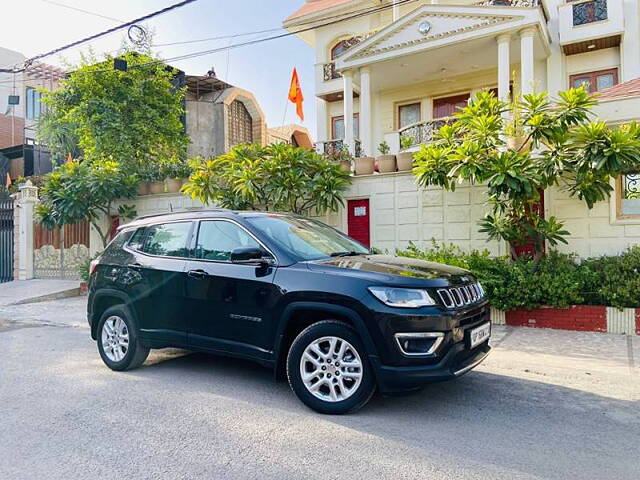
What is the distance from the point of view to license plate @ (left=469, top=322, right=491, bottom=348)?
395cm

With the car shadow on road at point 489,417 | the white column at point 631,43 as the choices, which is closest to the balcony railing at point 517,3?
the white column at point 631,43

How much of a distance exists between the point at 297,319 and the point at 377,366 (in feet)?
2.84

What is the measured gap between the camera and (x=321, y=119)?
725 inches

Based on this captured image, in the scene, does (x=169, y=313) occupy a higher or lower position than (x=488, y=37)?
lower

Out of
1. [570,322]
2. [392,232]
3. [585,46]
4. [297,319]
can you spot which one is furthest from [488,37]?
[297,319]

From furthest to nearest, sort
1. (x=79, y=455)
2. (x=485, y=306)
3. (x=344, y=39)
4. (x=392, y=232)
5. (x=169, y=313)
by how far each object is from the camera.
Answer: (x=344, y=39) < (x=392, y=232) < (x=169, y=313) < (x=485, y=306) < (x=79, y=455)

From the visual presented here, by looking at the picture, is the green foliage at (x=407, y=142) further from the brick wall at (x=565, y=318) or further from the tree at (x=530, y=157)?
the brick wall at (x=565, y=318)

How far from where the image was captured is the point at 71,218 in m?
13.1

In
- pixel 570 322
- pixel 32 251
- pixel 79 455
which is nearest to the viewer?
pixel 79 455

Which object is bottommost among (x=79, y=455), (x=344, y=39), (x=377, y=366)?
(x=79, y=455)

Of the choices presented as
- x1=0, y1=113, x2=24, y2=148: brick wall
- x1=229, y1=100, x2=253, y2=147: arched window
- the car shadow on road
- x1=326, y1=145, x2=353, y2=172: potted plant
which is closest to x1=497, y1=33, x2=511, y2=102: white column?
x1=326, y1=145, x2=353, y2=172: potted plant

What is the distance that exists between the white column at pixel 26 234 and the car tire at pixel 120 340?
12190mm

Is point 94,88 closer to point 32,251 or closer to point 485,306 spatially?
point 32,251

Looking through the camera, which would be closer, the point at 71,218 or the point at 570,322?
the point at 570,322
